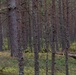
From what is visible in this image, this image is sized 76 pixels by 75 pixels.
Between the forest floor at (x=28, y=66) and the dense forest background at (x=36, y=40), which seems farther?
the forest floor at (x=28, y=66)

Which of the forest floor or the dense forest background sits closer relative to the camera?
the dense forest background

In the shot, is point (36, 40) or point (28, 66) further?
point (28, 66)

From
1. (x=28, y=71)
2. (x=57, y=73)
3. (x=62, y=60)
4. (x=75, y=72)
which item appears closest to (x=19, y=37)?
(x=28, y=71)

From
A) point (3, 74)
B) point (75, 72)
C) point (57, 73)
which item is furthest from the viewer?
point (75, 72)

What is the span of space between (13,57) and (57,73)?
16.0 feet

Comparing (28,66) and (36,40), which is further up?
(36,40)

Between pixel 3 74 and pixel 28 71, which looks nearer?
pixel 3 74

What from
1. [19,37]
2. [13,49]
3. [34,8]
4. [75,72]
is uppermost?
[34,8]

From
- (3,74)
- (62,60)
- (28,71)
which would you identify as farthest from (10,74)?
(62,60)

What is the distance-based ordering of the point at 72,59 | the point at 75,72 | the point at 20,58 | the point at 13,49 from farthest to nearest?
the point at 72,59, the point at 13,49, the point at 75,72, the point at 20,58

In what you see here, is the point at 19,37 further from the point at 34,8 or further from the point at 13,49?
the point at 13,49

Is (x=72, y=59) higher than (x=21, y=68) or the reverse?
the reverse

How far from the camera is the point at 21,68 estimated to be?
7422 millimetres

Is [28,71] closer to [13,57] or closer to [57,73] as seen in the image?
[57,73]
